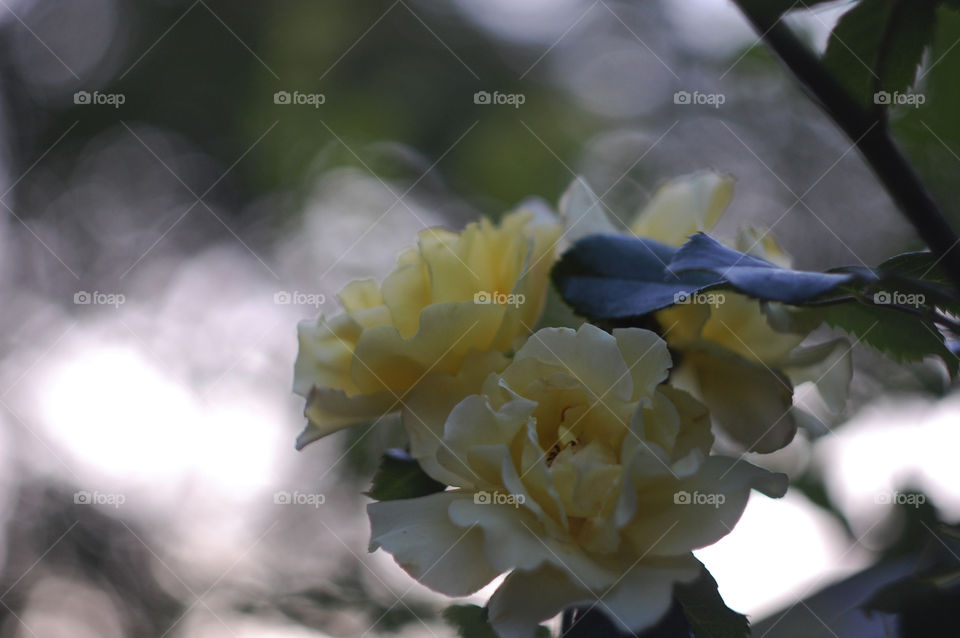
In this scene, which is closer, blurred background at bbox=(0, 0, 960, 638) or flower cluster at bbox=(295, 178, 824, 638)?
flower cluster at bbox=(295, 178, 824, 638)

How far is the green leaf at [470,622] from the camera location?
1.14ft

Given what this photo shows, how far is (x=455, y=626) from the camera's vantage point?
0.38 metres

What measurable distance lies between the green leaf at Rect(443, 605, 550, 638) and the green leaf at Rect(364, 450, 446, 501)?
0.20ft

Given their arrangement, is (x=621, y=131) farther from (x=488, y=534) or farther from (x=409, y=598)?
(x=488, y=534)

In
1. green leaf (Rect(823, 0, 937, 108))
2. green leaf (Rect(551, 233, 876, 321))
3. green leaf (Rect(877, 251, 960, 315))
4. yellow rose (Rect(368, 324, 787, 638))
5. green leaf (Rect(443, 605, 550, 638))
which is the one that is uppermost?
green leaf (Rect(823, 0, 937, 108))

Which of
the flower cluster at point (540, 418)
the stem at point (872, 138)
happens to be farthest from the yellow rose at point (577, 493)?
the stem at point (872, 138)

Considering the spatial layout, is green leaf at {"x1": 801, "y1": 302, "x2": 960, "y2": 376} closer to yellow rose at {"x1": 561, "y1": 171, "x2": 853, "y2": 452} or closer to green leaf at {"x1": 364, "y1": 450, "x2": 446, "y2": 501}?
yellow rose at {"x1": 561, "y1": 171, "x2": 853, "y2": 452}

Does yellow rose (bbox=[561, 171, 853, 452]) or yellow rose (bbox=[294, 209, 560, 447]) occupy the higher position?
yellow rose (bbox=[294, 209, 560, 447])

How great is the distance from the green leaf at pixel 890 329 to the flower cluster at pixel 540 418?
0.07 ft

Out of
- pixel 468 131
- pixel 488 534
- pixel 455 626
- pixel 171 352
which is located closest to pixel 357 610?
pixel 455 626

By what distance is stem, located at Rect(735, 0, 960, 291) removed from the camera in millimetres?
297

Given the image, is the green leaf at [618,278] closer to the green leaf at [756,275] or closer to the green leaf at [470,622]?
the green leaf at [756,275]

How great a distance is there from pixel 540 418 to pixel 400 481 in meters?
0.08

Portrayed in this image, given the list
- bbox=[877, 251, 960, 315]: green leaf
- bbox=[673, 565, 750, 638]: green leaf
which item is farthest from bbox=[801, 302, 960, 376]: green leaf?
bbox=[673, 565, 750, 638]: green leaf
